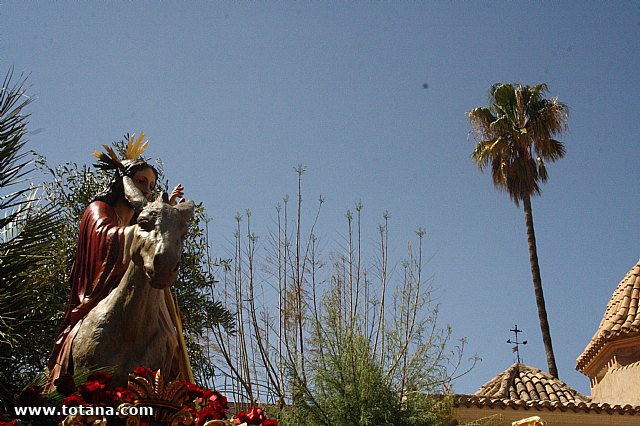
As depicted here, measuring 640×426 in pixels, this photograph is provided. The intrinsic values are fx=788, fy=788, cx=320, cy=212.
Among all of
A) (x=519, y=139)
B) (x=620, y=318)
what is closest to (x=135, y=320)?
(x=620, y=318)

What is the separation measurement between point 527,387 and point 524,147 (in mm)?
12305

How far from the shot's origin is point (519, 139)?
96.0 ft

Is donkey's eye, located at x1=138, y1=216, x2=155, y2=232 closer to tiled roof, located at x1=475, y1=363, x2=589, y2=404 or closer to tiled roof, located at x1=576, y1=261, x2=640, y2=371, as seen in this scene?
tiled roof, located at x1=475, y1=363, x2=589, y2=404

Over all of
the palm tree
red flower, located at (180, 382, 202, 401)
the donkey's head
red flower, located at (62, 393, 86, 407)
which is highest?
the palm tree

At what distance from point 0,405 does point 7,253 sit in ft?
2.67

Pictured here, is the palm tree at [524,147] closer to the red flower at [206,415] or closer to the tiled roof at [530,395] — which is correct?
the tiled roof at [530,395]

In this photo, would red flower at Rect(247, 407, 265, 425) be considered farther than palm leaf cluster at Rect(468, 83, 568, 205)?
No

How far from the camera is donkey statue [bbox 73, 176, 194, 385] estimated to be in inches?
196

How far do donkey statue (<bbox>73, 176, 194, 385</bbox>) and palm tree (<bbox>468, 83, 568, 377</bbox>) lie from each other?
996 inches

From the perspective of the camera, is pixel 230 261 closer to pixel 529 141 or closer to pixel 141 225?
pixel 141 225

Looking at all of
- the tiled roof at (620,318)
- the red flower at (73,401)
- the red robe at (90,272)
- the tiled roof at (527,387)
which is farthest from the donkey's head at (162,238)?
the tiled roof at (620,318)

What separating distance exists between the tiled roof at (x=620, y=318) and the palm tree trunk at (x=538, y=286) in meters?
5.45

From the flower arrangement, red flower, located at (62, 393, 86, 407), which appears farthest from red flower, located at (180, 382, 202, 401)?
red flower, located at (62, 393, 86, 407)

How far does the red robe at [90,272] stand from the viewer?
538 centimetres
